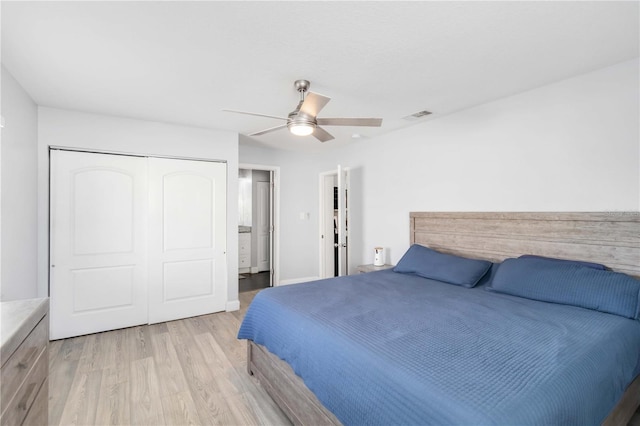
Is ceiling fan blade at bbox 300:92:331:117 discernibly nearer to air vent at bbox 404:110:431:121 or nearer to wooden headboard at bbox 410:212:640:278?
air vent at bbox 404:110:431:121

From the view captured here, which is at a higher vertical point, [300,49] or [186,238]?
[300,49]

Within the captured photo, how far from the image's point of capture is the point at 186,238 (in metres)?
3.82

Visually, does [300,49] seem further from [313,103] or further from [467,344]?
[467,344]

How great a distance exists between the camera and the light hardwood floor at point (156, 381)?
201cm

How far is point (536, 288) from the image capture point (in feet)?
7.54

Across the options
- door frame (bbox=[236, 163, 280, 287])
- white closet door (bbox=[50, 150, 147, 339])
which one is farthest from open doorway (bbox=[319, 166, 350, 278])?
white closet door (bbox=[50, 150, 147, 339])

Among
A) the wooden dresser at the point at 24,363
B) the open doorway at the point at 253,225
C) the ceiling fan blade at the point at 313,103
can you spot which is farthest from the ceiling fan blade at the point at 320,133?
the open doorway at the point at 253,225

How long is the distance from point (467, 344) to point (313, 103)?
5.83ft

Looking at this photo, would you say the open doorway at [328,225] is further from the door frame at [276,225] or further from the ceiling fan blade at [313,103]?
the ceiling fan blade at [313,103]

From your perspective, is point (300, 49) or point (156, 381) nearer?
point (300, 49)

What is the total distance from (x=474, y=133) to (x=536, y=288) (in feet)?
5.50

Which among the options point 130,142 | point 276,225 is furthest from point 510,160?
point 130,142

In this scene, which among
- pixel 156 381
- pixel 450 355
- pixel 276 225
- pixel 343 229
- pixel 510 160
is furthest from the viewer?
pixel 276 225

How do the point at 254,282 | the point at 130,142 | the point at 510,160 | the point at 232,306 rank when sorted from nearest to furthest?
the point at 510,160 → the point at 130,142 → the point at 232,306 → the point at 254,282
